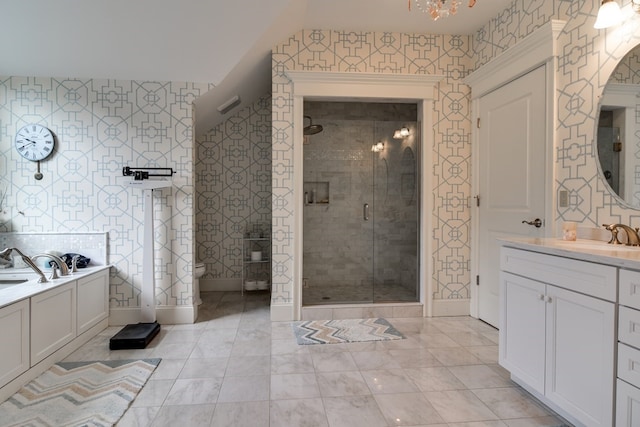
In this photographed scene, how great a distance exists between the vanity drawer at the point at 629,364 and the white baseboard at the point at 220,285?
12.8 ft

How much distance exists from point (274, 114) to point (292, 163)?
0.51 m

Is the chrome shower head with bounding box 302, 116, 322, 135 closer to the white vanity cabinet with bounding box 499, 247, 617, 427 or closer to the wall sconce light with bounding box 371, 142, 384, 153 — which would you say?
the wall sconce light with bounding box 371, 142, 384, 153

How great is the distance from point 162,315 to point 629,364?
10.9 feet

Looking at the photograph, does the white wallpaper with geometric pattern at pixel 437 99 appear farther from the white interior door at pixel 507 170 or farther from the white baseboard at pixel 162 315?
the white baseboard at pixel 162 315

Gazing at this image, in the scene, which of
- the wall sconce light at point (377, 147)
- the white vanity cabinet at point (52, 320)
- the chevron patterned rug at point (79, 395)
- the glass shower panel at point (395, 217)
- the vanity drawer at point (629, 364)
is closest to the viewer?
the vanity drawer at point (629, 364)

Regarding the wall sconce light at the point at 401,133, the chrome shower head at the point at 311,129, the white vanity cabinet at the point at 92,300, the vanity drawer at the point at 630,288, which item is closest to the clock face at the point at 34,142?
the white vanity cabinet at the point at 92,300

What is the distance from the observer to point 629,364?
1352mm

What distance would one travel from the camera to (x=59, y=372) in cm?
226

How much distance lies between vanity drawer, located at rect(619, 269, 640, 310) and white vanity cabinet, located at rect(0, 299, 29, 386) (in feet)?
10.2

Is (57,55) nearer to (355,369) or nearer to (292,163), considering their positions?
(292,163)

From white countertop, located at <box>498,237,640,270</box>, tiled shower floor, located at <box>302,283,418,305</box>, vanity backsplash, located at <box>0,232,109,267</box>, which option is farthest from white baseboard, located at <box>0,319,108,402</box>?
white countertop, located at <box>498,237,640,270</box>

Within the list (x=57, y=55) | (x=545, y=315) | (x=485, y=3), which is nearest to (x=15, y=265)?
(x=57, y=55)

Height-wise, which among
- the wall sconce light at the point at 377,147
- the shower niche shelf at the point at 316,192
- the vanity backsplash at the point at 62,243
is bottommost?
the vanity backsplash at the point at 62,243

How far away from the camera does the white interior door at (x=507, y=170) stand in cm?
262
